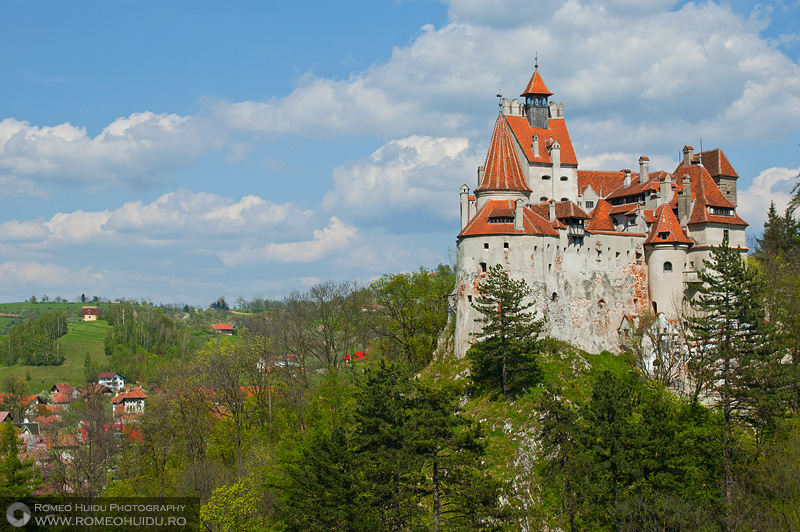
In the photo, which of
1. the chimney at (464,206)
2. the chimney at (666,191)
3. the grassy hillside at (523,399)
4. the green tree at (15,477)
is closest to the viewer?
the grassy hillside at (523,399)

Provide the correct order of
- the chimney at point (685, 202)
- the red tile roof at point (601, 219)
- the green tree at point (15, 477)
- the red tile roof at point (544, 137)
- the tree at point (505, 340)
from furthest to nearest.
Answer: the red tile roof at point (544, 137) → the chimney at point (685, 202) → the red tile roof at point (601, 219) → the green tree at point (15, 477) → the tree at point (505, 340)

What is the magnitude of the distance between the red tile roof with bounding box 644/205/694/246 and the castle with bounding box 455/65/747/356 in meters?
0.09

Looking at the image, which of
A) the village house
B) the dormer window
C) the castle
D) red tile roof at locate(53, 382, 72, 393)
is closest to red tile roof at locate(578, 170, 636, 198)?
the castle

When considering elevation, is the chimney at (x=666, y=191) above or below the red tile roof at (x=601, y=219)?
above

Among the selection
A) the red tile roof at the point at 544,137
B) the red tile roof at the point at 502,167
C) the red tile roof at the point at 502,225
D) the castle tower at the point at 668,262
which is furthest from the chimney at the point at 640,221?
the red tile roof at the point at 502,167

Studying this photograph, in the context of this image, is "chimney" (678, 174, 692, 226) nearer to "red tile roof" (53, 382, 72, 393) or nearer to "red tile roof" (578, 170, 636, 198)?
"red tile roof" (578, 170, 636, 198)

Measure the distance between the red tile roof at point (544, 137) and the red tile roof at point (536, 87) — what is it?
8.45 feet

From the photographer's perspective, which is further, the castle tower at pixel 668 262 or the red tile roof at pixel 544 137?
the red tile roof at pixel 544 137

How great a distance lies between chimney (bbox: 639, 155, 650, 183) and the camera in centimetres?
7244

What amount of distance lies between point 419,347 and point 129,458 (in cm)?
2790

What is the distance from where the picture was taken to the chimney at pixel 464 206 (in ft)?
223

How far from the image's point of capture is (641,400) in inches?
1924

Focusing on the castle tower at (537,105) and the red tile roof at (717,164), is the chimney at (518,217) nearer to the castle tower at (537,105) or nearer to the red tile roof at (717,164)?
the castle tower at (537,105)

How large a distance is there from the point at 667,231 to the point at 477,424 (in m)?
34.7
